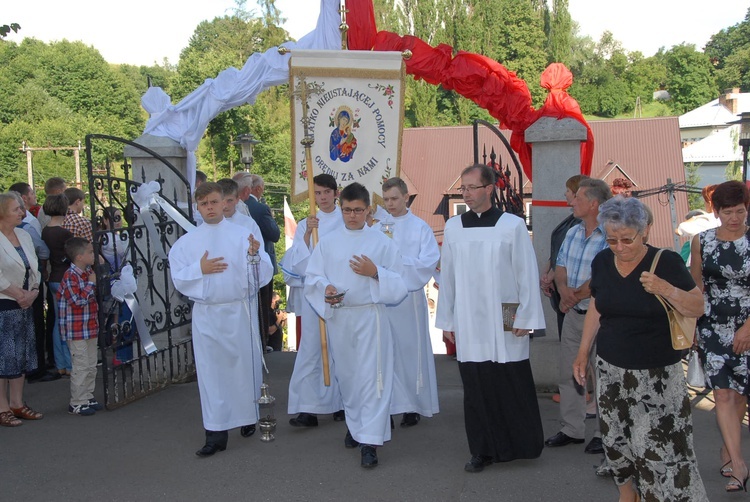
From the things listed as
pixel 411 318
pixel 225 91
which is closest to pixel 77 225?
pixel 225 91

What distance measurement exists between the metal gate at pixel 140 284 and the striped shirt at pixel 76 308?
10 centimetres

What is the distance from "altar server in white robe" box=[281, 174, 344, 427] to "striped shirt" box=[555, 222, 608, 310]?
5.97ft

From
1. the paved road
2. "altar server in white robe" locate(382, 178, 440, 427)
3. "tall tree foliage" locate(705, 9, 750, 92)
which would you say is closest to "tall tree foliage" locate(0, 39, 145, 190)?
the paved road

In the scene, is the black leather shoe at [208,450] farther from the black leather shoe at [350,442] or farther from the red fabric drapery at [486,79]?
the red fabric drapery at [486,79]

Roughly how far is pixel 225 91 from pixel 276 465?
4028 millimetres

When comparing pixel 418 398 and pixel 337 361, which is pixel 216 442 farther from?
pixel 418 398

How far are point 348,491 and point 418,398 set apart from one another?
1.50 meters

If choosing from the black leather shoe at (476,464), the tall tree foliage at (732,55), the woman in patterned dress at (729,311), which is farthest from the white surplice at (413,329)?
the tall tree foliage at (732,55)

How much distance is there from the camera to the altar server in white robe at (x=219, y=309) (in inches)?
230

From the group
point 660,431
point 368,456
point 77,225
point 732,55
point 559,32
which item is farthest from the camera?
point 732,55

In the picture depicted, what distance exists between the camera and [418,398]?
6480 mm

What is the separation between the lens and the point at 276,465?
18.4 feet

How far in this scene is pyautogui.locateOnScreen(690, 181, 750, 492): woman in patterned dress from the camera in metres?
4.83

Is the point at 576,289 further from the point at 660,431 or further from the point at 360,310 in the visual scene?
the point at 660,431
